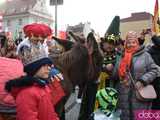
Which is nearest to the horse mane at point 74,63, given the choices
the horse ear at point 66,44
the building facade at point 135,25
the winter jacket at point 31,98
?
the horse ear at point 66,44

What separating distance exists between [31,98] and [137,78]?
2549mm

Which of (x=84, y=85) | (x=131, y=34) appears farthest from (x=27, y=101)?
(x=131, y=34)

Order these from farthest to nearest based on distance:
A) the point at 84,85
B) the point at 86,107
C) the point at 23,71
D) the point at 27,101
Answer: the point at 86,107
the point at 84,85
the point at 23,71
the point at 27,101

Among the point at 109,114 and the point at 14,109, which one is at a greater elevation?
the point at 14,109

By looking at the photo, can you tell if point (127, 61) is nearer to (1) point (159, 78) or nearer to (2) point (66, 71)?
(1) point (159, 78)

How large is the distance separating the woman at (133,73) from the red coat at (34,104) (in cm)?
224

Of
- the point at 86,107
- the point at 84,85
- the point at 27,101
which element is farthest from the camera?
the point at 86,107

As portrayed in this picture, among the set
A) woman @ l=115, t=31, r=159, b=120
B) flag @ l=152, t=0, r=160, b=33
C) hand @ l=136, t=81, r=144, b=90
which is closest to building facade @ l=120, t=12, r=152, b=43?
flag @ l=152, t=0, r=160, b=33

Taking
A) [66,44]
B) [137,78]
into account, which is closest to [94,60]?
[66,44]

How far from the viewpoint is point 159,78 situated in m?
A: 6.80

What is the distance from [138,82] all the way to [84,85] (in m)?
0.79

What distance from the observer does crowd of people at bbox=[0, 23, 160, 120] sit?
4469mm

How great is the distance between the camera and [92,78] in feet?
22.2

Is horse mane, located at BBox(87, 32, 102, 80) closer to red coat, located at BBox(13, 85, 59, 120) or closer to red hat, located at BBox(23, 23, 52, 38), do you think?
red hat, located at BBox(23, 23, 52, 38)
